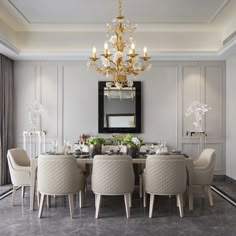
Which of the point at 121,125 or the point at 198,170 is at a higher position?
the point at 121,125

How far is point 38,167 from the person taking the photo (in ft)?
14.0

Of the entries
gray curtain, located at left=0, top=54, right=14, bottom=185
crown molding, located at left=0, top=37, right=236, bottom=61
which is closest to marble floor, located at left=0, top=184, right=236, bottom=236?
gray curtain, located at left=0, top=54, right=14, bottom=185

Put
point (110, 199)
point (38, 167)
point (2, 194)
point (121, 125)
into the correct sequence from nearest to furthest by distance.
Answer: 1. point (38, 167)
2. point (110, 199)
3. point (2, 194)
4. point (121, 125)

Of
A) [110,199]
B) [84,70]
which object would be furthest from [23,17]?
[110,199]

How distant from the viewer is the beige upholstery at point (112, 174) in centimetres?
415

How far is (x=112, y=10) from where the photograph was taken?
5.55 meters

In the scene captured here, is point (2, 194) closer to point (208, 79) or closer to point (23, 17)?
point (23, 17)

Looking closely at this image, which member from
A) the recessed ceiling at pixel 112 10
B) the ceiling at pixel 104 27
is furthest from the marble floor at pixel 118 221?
the recessed ceiling at pixel 112 10

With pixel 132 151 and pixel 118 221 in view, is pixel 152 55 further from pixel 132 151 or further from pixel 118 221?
pixel 118 221

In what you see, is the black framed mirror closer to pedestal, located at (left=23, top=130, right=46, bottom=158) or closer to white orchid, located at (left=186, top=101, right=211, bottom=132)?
white orchid, located at (left=186, top=101, right=211, bottom=132)

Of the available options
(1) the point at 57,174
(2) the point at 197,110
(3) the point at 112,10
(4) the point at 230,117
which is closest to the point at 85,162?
(1) the point at 57,174

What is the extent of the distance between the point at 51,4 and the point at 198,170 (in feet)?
11.5

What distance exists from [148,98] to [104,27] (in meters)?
1.78

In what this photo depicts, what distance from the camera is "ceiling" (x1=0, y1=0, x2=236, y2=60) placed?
533 centimetres
